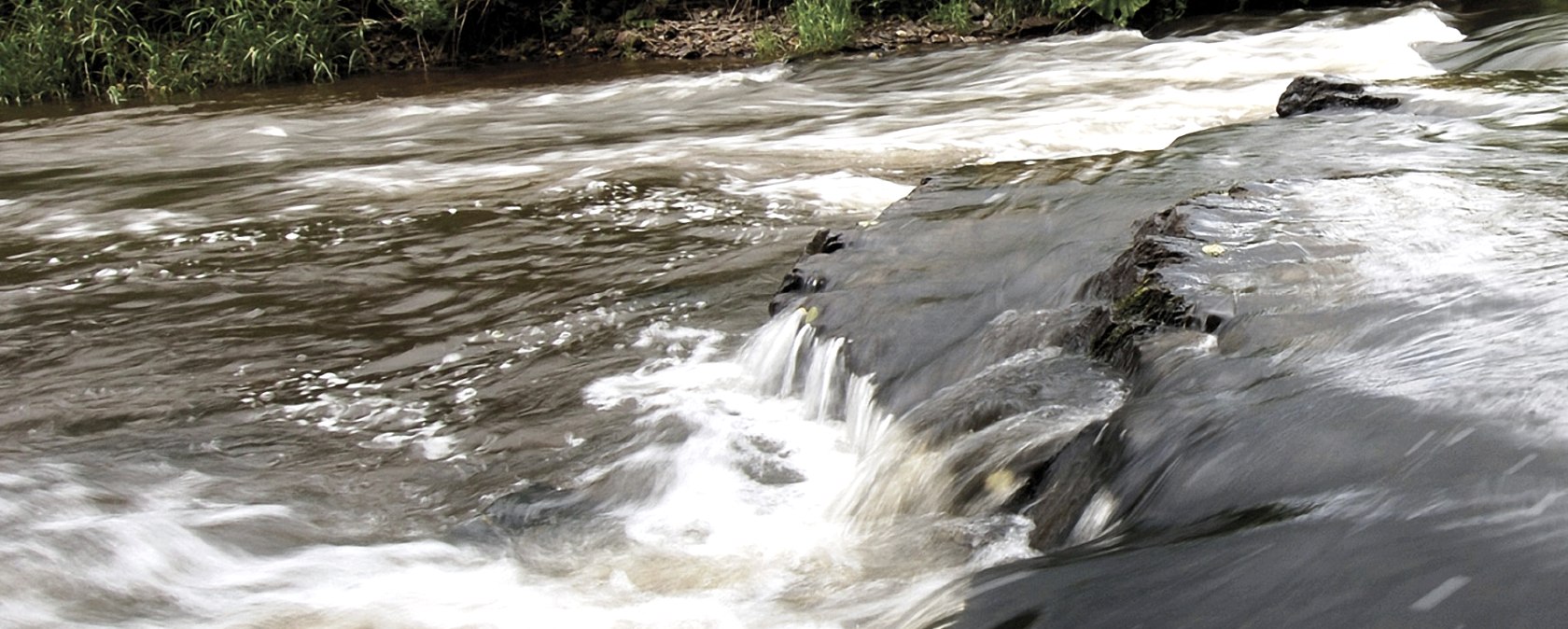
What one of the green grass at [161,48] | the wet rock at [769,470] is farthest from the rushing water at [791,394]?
the green grass at [161,48]

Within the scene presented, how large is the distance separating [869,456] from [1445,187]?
185 cm

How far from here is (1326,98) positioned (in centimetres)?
569

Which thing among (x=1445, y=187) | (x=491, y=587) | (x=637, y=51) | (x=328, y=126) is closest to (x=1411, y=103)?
(x=1445, y=187)

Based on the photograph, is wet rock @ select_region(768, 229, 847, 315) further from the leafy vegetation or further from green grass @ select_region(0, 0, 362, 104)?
green grass @ select_region(0, 0, 362, 104)

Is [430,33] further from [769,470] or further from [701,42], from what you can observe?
[769,470]

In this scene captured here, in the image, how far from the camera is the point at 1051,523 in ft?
8.00

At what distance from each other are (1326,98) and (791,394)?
3.25m

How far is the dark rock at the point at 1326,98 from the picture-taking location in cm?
561

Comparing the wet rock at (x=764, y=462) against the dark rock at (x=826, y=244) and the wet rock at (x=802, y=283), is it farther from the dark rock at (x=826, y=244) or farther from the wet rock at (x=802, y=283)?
the dark rock at (x=826, y=244)

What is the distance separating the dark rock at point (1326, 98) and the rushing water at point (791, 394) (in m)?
0.22

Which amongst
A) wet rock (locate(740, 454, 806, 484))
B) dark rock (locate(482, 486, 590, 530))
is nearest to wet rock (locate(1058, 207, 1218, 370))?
wet rock (locate(740, 454, 806, 484))

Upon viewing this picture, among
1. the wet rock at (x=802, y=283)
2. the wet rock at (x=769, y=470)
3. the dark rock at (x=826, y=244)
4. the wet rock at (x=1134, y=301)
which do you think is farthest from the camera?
the dark rock at (x=826, y=244)

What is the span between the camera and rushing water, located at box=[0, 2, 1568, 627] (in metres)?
2.04

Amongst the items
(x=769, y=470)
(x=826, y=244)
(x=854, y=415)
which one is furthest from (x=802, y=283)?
(x=769, y=470)
